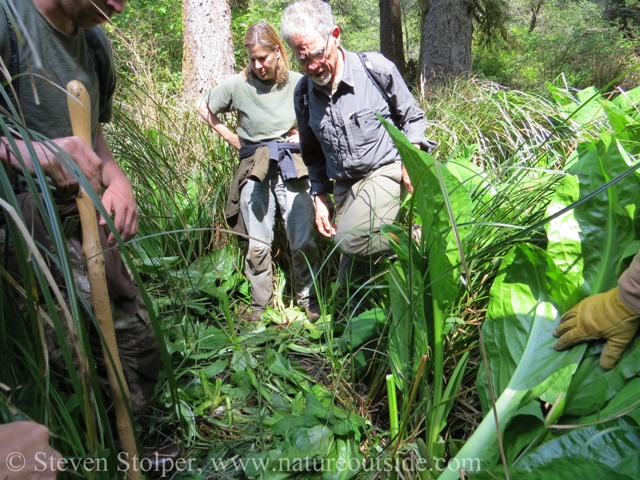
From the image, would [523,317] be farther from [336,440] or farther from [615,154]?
[336,440]

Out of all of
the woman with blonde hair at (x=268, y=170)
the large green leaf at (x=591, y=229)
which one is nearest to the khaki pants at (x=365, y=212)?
the woman with blonde hair at (x=268, y=170)

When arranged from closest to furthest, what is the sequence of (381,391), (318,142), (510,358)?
(510,358), (381,391), (318,142)

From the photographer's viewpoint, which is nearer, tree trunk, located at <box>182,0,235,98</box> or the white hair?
the white hair

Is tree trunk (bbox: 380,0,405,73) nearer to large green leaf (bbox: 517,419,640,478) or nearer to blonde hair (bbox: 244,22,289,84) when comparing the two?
blonde hair (bbox: 244,22,289,84)

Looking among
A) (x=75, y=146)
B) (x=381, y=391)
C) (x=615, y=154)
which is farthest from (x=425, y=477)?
(x=75, y=146)

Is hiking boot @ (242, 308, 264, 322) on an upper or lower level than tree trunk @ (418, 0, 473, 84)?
lower

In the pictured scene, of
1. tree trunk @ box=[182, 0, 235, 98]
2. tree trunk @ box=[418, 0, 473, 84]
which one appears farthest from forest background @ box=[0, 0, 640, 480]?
tree trunk @ box=[418, 0, 473, 84]

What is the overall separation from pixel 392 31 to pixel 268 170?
26.7ft

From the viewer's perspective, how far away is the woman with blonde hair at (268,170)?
3250mm

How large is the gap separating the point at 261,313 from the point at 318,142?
122 centimetres

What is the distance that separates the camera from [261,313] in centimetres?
325

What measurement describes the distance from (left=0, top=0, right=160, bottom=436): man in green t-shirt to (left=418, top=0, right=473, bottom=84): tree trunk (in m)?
6.08

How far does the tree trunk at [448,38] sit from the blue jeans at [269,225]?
4.51 meters

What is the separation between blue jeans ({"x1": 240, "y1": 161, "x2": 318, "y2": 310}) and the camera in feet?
10.8
